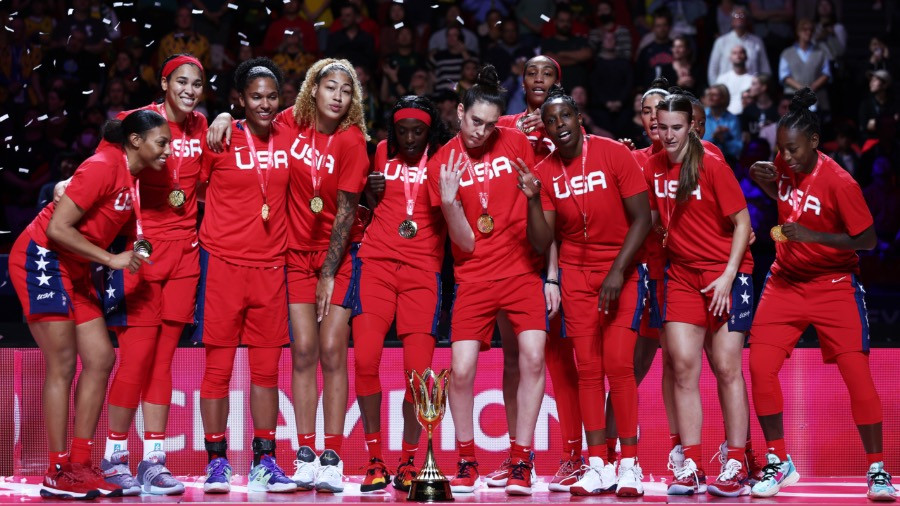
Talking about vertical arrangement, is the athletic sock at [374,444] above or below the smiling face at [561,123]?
below

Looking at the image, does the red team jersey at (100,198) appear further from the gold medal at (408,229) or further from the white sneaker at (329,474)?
the white sneaker at (329,474)

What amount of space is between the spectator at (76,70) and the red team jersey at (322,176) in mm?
5451

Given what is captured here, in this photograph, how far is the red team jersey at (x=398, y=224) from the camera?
6.45m

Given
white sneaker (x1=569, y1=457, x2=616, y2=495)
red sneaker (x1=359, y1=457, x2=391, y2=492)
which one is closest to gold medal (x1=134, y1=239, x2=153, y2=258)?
red sneaker (x1=359, y1=457, x2=391, y2=492)

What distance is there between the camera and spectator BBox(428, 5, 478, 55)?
11544mm

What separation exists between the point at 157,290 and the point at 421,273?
1.41 meters

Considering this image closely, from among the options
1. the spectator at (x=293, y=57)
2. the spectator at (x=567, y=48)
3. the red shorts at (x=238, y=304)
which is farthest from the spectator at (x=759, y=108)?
the red shorts at (x=238, y=304)

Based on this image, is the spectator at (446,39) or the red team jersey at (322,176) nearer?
the red team jersey at (322,176)

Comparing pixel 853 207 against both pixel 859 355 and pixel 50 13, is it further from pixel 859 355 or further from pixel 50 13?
pixel 50 13

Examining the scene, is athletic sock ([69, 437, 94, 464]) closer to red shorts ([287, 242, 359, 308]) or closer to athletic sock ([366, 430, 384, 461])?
red shorts ([287, 242, 359, 308])

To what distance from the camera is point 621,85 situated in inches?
443

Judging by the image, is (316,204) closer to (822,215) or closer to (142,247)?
(142,247)

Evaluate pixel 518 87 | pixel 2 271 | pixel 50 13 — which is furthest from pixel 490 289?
pixel 50 13

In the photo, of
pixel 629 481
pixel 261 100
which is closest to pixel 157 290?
pixel 261 100
